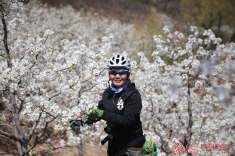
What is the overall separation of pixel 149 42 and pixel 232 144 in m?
14.8

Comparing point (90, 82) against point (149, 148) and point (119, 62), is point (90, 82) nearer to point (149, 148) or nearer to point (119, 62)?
point (119, 62)

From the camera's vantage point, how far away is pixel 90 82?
25.7 feet

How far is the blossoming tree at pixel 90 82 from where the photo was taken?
4.50 metres

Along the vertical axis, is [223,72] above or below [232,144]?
above

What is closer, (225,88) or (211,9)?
(225,88)

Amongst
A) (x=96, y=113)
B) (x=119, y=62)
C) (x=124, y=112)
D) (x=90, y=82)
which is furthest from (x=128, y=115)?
(x=90, y=82)

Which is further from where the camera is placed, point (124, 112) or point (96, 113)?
point (124, 112)

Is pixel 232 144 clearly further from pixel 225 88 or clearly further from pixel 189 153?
pixel 189 153

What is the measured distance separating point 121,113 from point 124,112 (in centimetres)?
5

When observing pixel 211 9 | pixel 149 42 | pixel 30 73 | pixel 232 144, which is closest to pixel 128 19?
pixel 211 9

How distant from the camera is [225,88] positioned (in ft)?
25.2

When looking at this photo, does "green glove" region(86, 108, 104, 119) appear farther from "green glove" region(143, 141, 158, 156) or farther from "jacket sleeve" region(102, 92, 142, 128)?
"green glove" region(143, 141, 158, 156)

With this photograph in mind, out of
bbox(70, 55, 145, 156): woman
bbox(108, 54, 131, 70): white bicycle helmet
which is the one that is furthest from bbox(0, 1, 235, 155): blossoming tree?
bbox(108, 54, 131, 70): white bicycle helmet

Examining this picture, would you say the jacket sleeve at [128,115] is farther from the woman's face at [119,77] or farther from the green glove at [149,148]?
the green glove at [149,148]
